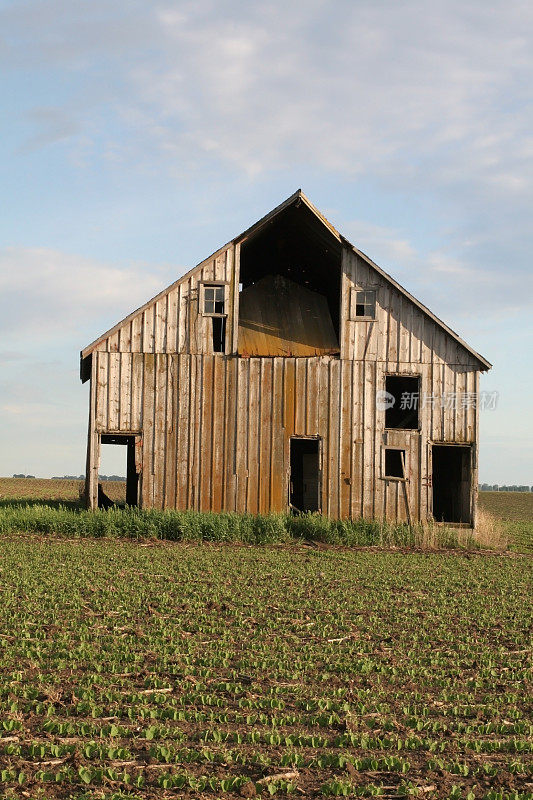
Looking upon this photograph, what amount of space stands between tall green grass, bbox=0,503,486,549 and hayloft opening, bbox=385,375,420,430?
347 centimetres

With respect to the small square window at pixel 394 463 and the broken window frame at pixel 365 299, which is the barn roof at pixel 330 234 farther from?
the small square window at pixel 394 463

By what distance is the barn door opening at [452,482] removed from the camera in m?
26.5

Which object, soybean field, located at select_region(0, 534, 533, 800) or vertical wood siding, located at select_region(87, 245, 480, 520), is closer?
soybean field, located at select_region(0, 534, 533, 800)

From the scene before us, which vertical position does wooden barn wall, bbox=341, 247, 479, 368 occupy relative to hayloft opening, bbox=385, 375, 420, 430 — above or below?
above

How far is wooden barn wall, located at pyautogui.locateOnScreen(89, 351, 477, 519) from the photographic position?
2534 cm

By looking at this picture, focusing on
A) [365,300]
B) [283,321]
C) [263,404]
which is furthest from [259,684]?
[283,321]

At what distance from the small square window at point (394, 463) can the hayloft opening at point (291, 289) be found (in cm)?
336

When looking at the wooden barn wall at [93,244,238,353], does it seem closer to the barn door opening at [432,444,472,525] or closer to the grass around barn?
the barn door opening at [432,444,472,525]

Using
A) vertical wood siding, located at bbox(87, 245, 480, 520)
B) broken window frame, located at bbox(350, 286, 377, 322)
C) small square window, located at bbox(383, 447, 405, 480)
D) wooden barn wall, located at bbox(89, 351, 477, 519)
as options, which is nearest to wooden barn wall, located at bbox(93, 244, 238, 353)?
vertical wood siding, located at bbox(87, 245, 480, 520)

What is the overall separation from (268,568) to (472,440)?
965cm

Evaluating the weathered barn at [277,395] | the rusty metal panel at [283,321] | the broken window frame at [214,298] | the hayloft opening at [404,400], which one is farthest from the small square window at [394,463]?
the broken window frame at [214,298]

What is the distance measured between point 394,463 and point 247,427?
17.6 feet

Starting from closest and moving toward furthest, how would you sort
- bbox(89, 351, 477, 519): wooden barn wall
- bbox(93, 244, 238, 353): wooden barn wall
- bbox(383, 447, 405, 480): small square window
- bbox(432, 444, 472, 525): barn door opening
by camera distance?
bbox(89, 351, 477, 519): wooden barn wall < bbox(93, 244, 238, 353): wooden barn wall < bbox(383, 447, 405, 480): small square window < bbox(432, 444, 472, 525): barn door opening

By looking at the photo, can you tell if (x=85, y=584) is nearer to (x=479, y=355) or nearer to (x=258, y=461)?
(x=258, y=461)
